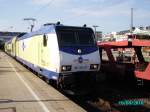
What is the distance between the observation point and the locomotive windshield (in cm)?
1395

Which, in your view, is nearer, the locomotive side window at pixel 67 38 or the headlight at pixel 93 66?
the locomotive side window at pixel 67 38

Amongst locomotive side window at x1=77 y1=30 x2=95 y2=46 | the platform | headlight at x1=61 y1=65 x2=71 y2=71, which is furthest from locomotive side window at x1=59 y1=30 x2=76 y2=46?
the platform

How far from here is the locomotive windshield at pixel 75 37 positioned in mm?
13952

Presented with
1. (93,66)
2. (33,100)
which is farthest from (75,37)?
(33,100)

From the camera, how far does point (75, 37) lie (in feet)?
47.0

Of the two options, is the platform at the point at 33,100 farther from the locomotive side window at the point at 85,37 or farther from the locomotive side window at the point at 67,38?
the locomotive side window at the point at 85,37

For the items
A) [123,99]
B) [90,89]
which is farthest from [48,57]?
[123,99]

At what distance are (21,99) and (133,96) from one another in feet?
18.2
